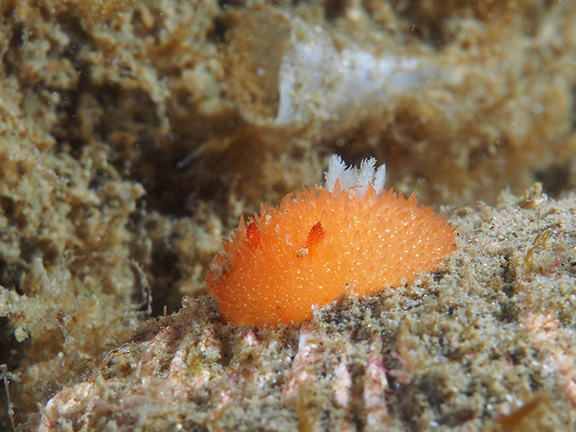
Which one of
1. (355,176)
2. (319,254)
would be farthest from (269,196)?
(319,254)

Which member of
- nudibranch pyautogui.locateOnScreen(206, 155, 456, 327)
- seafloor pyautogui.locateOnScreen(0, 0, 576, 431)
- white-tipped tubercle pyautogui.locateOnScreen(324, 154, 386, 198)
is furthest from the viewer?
white-tipped tubercle pyautogui.locateOnScreen(324, 154, 386, 198)

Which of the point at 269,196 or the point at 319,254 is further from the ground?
the point at 269,196

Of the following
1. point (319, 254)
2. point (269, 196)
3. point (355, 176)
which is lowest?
point (319, 254)

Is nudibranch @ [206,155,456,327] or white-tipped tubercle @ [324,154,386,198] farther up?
white-tipped tubercle @ [324,154,386,198]

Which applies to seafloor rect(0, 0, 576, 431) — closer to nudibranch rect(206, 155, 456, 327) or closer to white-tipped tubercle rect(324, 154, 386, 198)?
nudibranch rect(206, 155, 456, 327)

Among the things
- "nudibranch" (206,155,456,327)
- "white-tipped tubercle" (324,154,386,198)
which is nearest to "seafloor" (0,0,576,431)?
"nudibranch" (206,155,456,327)

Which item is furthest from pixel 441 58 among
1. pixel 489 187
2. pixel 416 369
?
pixel 416 369

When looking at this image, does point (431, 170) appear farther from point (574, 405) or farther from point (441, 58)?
point (574, 405)

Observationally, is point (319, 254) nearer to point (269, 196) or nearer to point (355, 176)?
point (355, 176)
